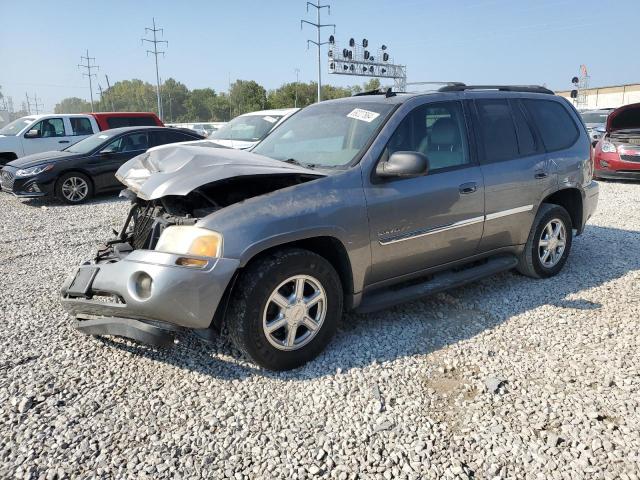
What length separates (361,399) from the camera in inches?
116

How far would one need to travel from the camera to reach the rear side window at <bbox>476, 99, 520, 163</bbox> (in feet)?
14.1

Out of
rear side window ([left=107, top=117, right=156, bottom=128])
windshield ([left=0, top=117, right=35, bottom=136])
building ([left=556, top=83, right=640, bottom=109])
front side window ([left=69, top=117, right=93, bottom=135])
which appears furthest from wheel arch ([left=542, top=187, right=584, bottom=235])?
building ([left=556, top=83, right=640, bottom=109])

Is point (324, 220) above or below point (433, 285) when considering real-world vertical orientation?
above

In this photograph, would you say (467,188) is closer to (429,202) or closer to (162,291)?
(429,202)

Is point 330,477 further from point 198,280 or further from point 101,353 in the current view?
point 101,353

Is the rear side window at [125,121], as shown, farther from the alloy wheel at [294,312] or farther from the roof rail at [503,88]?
the alloy wheel at [294,312]

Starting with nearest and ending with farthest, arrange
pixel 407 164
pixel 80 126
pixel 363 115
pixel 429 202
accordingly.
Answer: pixel 407 164
pixel 429 202
pixel 363 115
pixel 80 126

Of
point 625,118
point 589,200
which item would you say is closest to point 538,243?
point 589,200

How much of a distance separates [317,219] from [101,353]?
1809 millimetres

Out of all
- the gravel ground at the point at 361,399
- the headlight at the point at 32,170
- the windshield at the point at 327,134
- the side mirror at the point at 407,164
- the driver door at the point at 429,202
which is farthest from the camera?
the headlight at the point at 32,170

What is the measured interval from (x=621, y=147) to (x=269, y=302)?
1089 centimetres

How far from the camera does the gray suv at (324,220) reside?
9.78 ft

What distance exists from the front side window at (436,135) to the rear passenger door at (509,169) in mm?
219

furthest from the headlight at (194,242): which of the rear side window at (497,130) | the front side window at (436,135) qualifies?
the rear side window at (497,130)
